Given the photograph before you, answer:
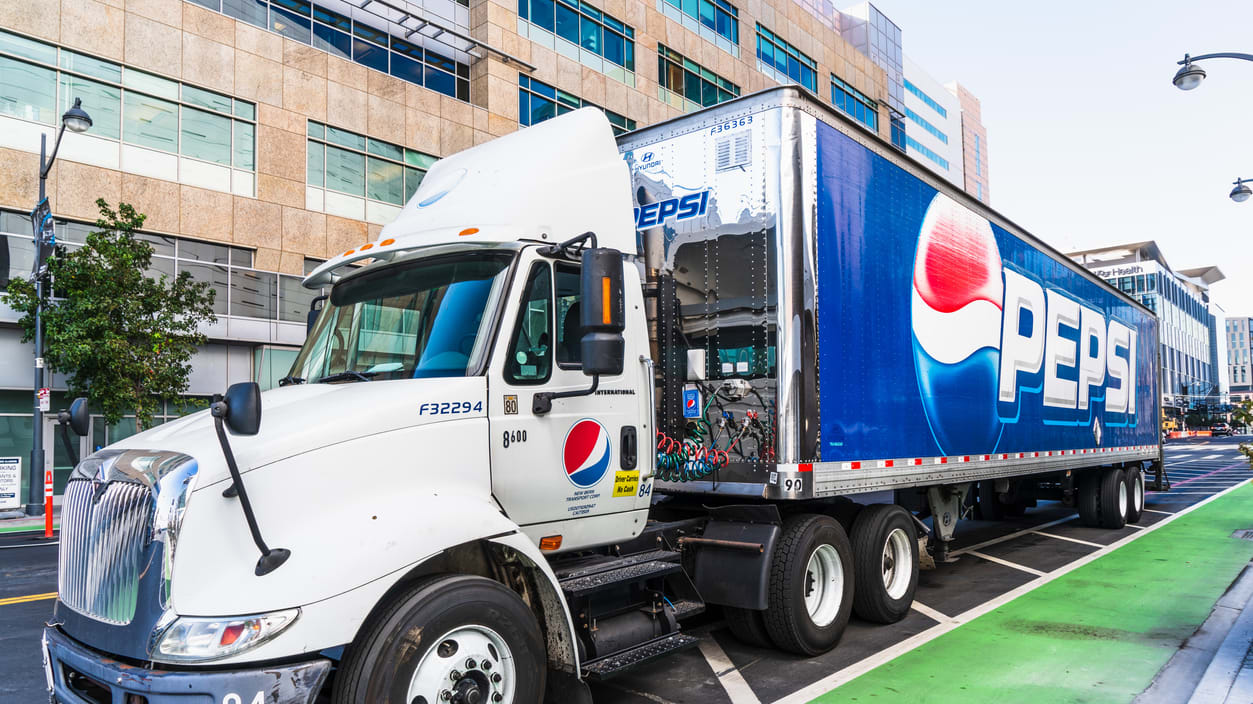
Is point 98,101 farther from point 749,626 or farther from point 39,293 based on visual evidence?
point 749,626

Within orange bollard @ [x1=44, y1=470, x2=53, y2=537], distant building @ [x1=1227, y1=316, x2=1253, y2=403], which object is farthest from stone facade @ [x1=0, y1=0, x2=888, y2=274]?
distant building @ [x1=1227, y1=316, x2=1253, y2=403]

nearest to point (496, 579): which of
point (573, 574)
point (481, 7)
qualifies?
point (573, 574)

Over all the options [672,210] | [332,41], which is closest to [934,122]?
[332,41]

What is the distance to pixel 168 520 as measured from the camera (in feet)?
11.3

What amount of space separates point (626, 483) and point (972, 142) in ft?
332

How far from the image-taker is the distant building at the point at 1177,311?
103 meters

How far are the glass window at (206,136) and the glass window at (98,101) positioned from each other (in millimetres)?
1544

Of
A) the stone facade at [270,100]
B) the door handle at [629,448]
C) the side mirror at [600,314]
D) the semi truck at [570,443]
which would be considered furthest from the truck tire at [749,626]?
the stone facade at [270,100]

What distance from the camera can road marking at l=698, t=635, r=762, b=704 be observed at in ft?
18.2

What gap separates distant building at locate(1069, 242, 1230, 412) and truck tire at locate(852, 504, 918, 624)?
94977 millimetres

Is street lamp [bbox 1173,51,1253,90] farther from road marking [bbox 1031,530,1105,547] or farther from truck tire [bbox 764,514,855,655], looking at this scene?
truck tire [bbox 764,514,855,655]

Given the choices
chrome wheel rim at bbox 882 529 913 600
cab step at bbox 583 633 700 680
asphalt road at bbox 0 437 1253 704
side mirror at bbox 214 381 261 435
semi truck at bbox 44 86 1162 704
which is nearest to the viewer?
side mirror at bbox 214 381 261 435

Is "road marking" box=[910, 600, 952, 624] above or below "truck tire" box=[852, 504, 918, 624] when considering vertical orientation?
below

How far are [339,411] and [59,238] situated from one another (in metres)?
19.9
